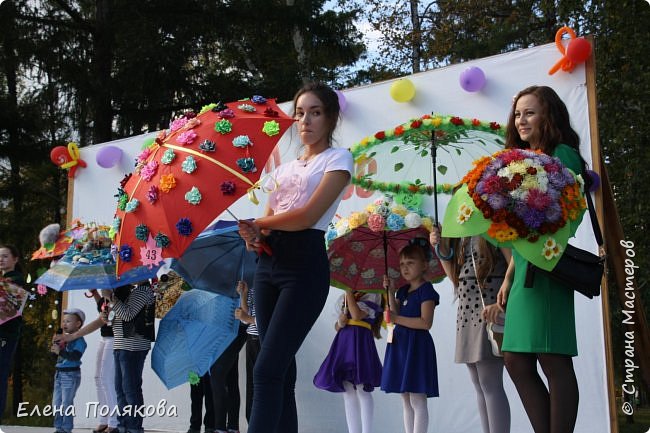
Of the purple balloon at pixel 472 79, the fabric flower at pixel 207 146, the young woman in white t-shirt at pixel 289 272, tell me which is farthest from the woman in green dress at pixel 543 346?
the purple balloon at pixel 472 79

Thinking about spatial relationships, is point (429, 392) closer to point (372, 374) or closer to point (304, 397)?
point (372, 374)

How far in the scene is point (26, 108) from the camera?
12.3 m

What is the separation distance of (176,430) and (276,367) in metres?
4.94

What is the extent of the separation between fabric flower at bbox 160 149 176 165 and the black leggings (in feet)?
5.29

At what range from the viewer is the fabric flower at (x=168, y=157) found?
3258mm

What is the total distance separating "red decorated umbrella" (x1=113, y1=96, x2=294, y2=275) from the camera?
3109 mm

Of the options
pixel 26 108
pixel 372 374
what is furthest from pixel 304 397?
pixel 26 108

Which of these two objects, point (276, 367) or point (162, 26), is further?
point (162, 26)

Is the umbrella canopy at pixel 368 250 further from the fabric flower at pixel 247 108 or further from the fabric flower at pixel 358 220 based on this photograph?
the fabric flower at pixel 247 108

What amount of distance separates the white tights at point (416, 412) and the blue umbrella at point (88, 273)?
2078 mm

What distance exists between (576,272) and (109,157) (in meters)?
6.16

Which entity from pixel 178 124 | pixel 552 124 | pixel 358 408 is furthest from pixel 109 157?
pixel 552 124

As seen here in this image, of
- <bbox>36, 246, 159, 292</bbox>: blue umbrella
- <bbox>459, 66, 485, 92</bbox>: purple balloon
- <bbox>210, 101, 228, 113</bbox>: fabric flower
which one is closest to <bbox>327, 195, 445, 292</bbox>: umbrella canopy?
<bbox>459, 66, 485, 92</bbox>: purple balloon

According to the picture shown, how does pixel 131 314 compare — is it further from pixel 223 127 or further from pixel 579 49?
pixel 579 49
